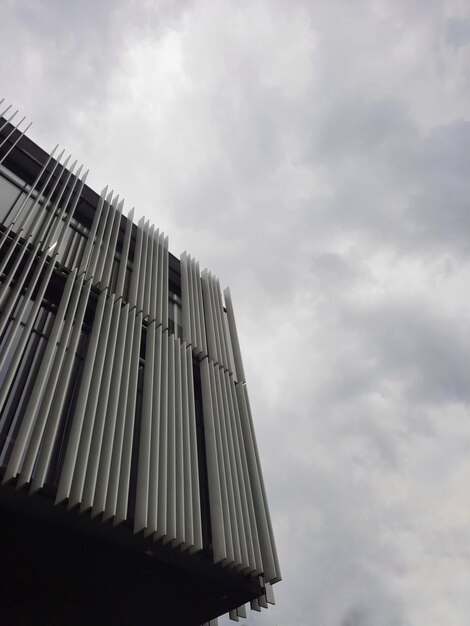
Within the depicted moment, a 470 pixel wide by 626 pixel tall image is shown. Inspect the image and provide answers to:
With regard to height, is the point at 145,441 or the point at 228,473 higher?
the point at 228,473

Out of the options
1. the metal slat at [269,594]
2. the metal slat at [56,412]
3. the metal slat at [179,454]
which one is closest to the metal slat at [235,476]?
the metal slat at [269,594]

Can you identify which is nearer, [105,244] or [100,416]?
[100,416]

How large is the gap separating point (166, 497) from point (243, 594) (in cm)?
292

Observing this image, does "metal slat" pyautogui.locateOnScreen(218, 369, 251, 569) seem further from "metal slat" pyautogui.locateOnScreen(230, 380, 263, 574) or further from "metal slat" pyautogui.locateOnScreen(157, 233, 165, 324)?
"metal slat" pyautogui.locateOnScreen(157, 233, 165, 324)

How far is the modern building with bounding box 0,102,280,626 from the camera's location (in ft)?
24.8

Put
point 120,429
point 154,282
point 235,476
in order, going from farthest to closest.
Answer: point 154,282 < point 235,476 < point 120,429

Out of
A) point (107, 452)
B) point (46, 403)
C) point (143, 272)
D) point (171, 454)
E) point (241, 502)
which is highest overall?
point (143, 272)

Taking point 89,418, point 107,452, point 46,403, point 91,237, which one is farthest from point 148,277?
point 107,452

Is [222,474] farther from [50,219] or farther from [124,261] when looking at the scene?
[50,219]

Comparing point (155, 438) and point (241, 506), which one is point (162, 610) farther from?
point (155, 438)

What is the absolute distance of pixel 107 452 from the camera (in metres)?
8.30

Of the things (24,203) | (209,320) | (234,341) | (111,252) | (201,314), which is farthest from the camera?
(234,341)

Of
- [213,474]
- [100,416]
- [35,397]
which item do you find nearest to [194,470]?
[213,474]

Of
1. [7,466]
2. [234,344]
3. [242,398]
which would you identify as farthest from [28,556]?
[234,344]
